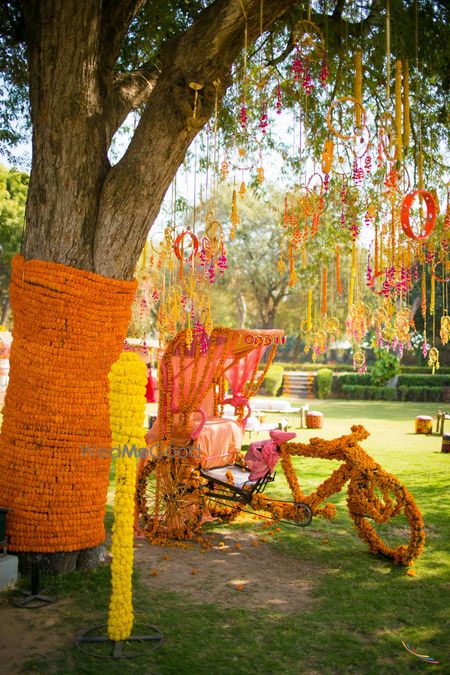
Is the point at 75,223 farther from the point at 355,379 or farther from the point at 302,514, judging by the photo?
the point at 355,379

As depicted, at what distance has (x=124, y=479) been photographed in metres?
3.60

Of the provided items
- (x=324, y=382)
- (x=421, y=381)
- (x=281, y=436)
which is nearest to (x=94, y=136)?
(x=281, y=436)

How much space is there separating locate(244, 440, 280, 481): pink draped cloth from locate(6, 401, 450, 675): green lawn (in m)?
0.73

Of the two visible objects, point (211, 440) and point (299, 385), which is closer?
point (211, 440)

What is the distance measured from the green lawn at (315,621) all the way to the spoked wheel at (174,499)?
0.64 meters

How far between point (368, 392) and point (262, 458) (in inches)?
782

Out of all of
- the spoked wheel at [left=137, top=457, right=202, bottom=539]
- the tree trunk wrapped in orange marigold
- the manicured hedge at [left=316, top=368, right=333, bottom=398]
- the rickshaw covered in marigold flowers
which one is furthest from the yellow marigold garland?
the manicured hedge at [left=316, top=368, right=333, bottom=398]

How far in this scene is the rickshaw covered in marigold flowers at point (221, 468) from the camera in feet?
17.5

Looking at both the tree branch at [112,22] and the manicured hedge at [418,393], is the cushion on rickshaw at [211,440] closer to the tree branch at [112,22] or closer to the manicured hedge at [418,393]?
the tree branch at [112,22]

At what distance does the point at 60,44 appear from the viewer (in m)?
4.73

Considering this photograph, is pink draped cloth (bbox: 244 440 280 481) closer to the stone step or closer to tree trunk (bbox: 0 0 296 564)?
tree trunk (bbox: 0 0 296 564)

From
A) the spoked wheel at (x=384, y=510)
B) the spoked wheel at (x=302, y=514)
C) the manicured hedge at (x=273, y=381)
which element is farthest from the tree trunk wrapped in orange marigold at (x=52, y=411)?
the manicured hedge at (x=273, y=381)

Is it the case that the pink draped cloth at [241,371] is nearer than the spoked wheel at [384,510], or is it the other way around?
the spoked wheel at [384,510]

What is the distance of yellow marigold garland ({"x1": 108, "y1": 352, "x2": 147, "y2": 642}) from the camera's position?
11.6 ft
